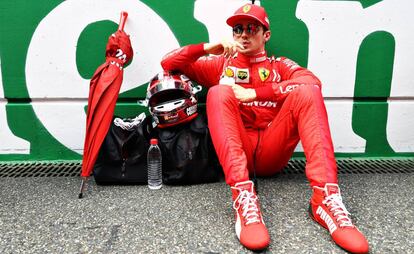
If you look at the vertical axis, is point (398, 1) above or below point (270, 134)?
above

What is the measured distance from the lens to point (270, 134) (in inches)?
77.0

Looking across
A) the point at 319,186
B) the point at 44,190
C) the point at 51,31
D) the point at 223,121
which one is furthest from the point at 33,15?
the point at 319,186

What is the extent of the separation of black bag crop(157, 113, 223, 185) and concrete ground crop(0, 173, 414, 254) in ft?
0.22

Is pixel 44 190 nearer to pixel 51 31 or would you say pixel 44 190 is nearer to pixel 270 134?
pixel 51 31

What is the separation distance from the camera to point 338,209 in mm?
1526

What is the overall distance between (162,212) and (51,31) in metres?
1.58

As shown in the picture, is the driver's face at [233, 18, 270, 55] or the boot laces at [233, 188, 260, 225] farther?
the driver's face at [233, 18, 270, 55]

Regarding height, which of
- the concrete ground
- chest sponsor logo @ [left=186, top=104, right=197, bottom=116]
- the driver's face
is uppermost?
the driver's face

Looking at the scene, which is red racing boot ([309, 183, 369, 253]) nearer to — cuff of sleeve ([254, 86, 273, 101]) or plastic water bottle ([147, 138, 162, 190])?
cuff of sleeve ([254, 86, 273, 101])

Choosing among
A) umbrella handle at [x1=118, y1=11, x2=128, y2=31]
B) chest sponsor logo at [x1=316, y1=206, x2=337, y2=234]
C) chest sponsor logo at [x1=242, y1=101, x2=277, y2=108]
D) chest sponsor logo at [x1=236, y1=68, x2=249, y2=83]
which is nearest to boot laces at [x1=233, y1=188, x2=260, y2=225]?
chest sponsor logo at [x1=316, y1=206, x2=337, y2=234]

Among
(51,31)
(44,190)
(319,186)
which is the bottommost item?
(44,190)

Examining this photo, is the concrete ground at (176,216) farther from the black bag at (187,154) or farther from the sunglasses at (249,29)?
the sunglasses at (249,29)

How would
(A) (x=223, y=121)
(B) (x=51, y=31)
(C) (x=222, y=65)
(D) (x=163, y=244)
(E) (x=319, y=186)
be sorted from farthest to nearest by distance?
1. (B) (x=51, y=31)
2. (C) (x=222, y=65)
3. (A) (x=223, y=121)
4. (E) (x=319, y=186)
5. (D) (x=163, y=244)

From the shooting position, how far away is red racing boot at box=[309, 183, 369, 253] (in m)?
1.39
